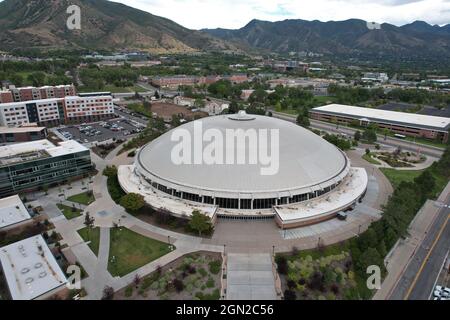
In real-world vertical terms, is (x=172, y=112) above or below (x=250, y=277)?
below

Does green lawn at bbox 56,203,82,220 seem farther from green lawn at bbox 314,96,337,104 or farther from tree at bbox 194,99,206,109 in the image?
green lawn at bbox 314,96,337,104

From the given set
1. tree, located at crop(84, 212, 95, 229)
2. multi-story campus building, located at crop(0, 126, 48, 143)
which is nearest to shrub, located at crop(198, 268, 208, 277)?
tree, located at crop(84, 212, 95, 229)

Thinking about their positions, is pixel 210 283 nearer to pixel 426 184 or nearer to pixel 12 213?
pixel 12 213

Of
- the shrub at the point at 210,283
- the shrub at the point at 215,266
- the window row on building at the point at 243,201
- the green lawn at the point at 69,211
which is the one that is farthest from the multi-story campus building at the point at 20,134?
the shrub at the point at 210,283

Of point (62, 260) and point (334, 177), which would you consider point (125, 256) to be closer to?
point (62, 260)

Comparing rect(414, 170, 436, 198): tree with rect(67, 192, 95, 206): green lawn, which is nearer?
rect(67, 192, 95, 206): green lawn

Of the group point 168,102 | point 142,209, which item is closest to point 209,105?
point 168,102

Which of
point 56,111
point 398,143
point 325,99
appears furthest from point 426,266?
point 325,99
